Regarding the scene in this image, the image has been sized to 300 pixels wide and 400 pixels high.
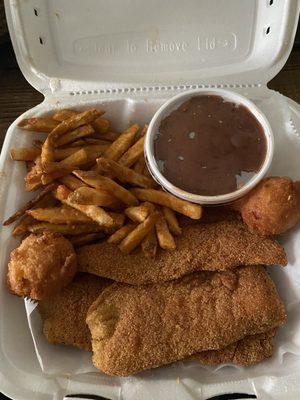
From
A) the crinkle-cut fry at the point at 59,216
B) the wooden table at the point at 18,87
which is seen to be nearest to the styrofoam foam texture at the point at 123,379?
the crinkle-cut fry at the point at 59,216

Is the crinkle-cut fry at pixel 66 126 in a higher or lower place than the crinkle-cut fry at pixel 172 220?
higher

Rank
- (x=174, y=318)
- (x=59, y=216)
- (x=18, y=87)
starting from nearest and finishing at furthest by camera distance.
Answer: (x=174, y=318)
(x=59, y=216)
(x=18, y=87)

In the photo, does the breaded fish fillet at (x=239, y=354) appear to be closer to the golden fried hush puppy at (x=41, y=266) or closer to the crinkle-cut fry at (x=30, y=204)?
the golden fried hush puppy at (x=41, y=266)

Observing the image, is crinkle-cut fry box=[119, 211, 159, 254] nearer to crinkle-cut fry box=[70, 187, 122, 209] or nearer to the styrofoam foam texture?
crinkle-cut fry box=[70, 187, 122, 209]

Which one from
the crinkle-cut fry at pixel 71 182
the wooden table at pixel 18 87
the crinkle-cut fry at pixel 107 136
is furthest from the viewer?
the wooden table at pixel 18 87

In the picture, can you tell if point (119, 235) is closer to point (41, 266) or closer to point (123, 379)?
point (41, 266)

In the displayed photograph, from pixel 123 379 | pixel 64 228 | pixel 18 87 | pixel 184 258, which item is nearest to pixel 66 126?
pixel 64 228
